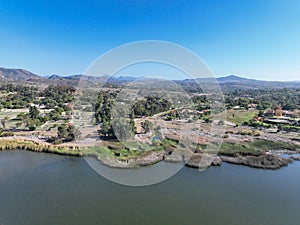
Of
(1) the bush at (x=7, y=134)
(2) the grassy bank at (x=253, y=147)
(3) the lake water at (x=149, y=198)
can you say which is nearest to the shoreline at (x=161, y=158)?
(2) the grassy bank at (x=253, y=147)

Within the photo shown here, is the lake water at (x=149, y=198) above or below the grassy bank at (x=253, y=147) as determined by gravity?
above

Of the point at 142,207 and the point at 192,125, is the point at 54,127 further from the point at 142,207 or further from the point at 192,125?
the point at 142,207

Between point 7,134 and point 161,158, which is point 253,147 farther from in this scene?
point 7,134

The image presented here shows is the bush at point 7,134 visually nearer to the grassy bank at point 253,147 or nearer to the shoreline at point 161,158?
the shoreline at point 161,158

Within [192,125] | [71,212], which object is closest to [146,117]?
[192,125]

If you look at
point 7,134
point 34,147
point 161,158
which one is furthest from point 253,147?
point 7,134

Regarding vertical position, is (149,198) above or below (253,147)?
above
